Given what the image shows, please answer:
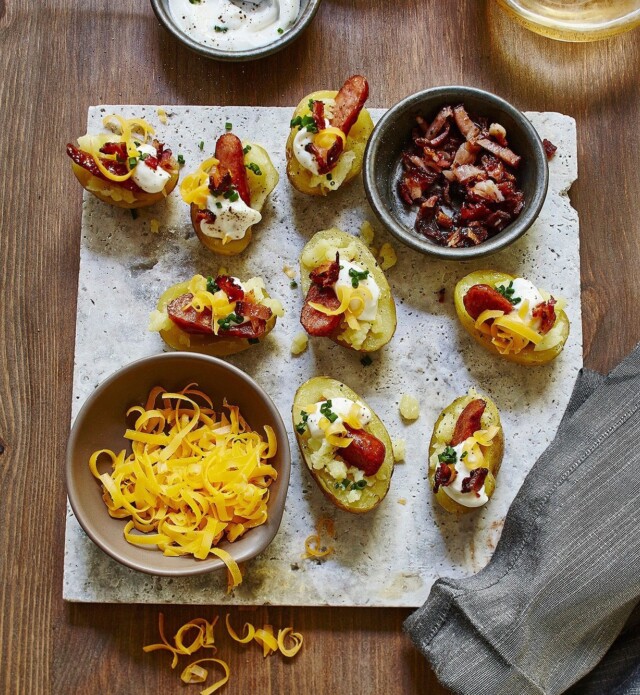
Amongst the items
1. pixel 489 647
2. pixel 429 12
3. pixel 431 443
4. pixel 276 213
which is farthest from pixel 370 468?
pixel 429 12

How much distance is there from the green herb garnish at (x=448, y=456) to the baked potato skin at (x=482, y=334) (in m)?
0.36

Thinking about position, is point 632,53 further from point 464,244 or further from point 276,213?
point 276,213

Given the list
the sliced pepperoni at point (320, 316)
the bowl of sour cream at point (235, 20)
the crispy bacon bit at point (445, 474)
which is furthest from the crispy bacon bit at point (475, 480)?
the bowl of sour cream at point (235, 20)

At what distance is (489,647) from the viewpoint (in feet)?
8.39

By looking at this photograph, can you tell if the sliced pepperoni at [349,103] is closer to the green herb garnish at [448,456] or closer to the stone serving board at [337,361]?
the stone serving board at [337,361]

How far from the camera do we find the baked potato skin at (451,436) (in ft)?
8.68

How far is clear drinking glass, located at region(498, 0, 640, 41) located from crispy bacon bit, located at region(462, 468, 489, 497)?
1.51 metres

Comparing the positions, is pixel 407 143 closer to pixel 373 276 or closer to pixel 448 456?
pixel 373 276

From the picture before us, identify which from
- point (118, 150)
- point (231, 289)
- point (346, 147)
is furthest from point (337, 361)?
point (118, 150)

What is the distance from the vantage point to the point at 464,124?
2760 mm

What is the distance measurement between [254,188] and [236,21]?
0.61 m

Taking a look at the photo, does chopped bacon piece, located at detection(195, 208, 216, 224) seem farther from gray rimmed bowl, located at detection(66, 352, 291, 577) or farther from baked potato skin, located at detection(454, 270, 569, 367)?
baked potato skin, located at detection(454, 270, 569, 367)

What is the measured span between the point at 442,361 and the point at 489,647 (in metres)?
0.88

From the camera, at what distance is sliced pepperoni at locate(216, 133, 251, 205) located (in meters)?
2.67
